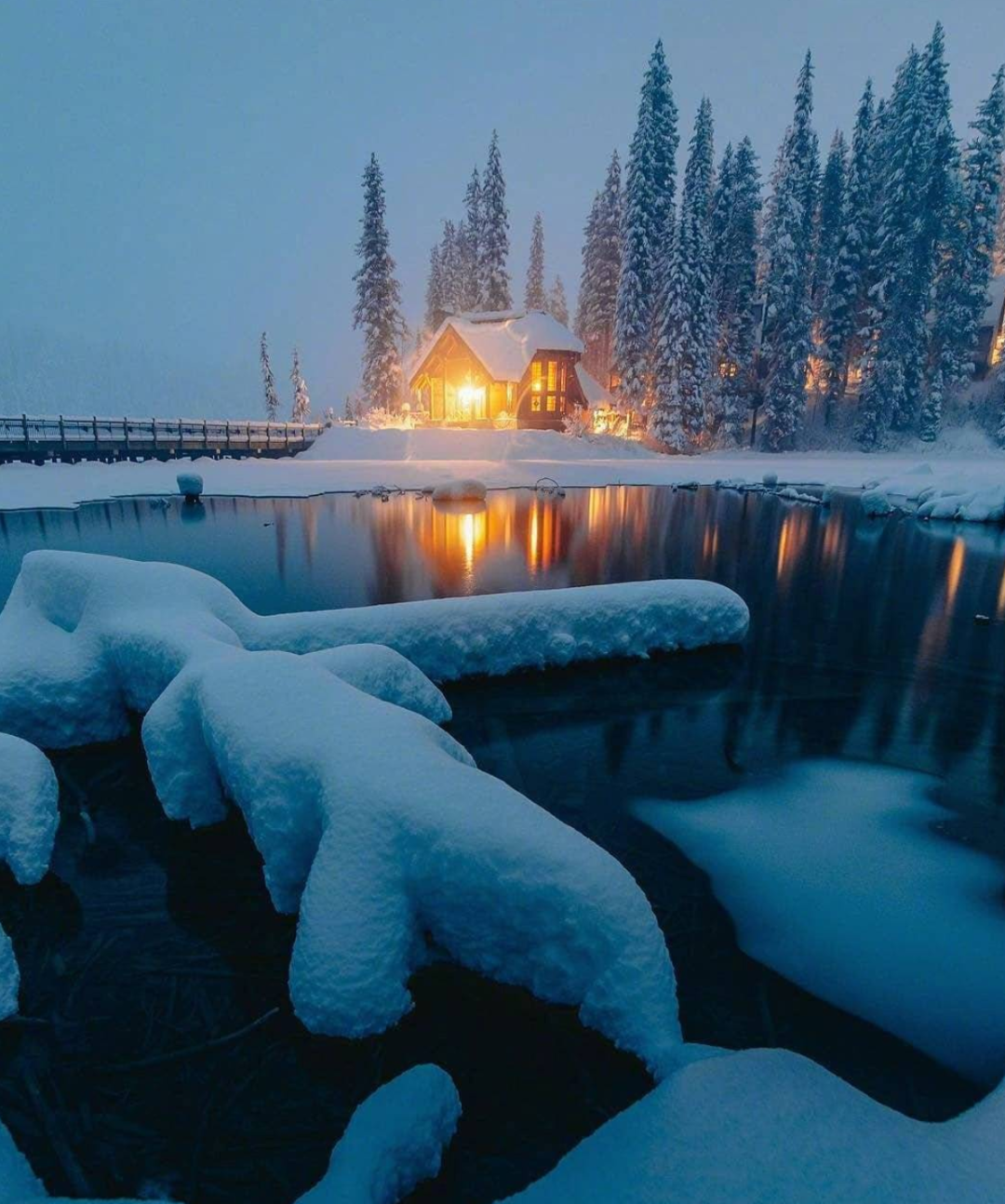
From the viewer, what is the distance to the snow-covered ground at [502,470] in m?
27.5

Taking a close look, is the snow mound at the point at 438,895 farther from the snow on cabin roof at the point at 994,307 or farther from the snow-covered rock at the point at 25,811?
the snow on cabin roof at the point at 994,307

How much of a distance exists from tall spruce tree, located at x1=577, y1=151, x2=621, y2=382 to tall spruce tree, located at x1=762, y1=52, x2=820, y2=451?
11682 mm

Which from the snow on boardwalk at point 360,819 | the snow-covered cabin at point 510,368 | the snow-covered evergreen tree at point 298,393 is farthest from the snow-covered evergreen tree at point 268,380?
the snow on boardwalk at point 360,819

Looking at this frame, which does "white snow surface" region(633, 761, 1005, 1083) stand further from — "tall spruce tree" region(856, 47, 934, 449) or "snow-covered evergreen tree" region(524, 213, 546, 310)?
"snow-covered evergreen tree" region(524, 213, 546, 310)

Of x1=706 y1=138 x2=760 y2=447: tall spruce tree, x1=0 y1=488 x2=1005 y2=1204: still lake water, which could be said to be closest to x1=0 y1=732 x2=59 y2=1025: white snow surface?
x1=0 y1=488 x2=1005 y2=1204: still lake water

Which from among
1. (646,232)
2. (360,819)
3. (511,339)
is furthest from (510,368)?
(360,819)

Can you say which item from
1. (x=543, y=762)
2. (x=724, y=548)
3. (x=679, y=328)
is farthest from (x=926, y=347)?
(x=543, y=762)

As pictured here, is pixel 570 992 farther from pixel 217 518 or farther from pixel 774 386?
pixel 774 386

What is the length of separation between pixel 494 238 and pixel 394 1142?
56.3 meters

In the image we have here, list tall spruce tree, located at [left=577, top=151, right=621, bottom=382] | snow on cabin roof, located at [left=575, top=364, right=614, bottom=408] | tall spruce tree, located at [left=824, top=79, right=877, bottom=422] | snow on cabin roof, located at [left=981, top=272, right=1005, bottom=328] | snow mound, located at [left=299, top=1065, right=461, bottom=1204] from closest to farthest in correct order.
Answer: snow mound, located at [left=299, top=1065, right=461, bottom=1204], tall spruce tree, located at [left=824, top=79, right=877, bottom=422], snow on cabin roof, located at [left=575, top=364, right=614, bottom=408], snow on cabin roof, located at [left=981, top=272, right=1005, bottom=328], tall spruce tree, located at [left=577, top=151, right=621, bottom=382]

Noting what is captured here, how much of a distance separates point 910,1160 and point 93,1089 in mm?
4164

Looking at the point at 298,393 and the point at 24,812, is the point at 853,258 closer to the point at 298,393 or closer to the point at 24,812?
the point at 298,393

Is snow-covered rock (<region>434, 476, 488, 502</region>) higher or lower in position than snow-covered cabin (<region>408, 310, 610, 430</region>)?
lower

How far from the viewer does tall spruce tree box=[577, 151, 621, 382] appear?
168ft
